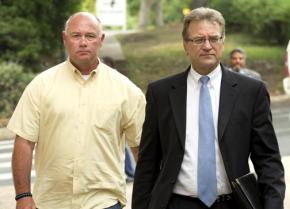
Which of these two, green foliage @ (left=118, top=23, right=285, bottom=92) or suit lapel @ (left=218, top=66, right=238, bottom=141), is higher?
suit lapel @ (left=218, top=66, right=238, bottom=141)

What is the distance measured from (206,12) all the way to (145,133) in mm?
696

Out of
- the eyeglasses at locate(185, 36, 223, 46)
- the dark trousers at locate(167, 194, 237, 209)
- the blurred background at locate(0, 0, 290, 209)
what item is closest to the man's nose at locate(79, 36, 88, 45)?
the eyeglasses at locate(185, 36, 223, 46)

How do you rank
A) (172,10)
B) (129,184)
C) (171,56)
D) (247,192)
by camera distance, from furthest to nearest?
(172,10), (171,56), (129,184), (247,192)

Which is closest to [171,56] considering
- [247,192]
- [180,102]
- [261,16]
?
[261,16]

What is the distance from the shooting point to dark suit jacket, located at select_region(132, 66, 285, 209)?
371 cm

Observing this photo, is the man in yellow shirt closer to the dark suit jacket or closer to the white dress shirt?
the dark suit jacket

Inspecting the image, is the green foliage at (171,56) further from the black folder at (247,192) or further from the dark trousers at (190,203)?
the black folder at (247,192)

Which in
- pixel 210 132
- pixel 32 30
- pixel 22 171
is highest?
pixel 210 132

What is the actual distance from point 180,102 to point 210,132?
0.24 metres

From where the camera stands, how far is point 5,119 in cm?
1848

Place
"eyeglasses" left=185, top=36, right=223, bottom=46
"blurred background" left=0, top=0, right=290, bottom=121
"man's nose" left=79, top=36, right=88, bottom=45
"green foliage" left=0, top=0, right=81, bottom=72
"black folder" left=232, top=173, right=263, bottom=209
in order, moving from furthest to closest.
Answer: "green foliage" left=0, top=0, right=81, bottom=72, "blurred background" left=0, top=0, right=290, bottom=121, "man's nose" left=79, top=36, right=88, bottom=45, "eyeglasses" left=185, top=36, right=223, bottom=46, "black folder" left=232, top=173, right=263, bottom=209

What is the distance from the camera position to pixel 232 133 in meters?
3.71

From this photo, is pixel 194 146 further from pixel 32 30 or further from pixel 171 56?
pixel 171 56

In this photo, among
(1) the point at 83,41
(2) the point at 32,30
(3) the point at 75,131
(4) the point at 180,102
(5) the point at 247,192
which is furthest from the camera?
(2) the point at 32,30
